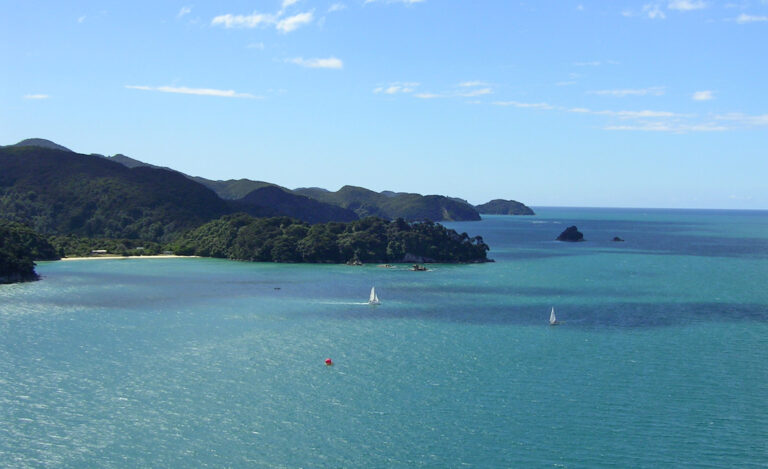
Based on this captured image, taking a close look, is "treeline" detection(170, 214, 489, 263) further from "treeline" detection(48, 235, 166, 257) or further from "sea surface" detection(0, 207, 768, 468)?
"sea surface" detection(0, 207, 768, 468)

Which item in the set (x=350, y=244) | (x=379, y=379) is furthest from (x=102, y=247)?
(x=379, y=379)

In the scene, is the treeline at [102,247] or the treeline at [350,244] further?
the treeline at [102,247]

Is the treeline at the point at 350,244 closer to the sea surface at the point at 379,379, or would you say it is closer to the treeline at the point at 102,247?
the treeline at the point at 102,247

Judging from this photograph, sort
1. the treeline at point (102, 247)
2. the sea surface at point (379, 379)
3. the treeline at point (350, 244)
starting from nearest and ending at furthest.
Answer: the sea surface at point (379, 379) < the treeline at point (350, 244) < the treeline at point (102, 247)

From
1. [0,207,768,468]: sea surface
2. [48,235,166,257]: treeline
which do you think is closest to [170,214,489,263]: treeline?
[48,235,166,257]: treeline

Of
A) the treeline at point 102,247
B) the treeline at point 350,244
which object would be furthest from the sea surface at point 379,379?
the treeline at point 102,247

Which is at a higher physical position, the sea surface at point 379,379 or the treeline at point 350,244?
the treeline at point 350,244

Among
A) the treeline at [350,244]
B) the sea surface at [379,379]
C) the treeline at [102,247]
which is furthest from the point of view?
the treeline at [102,247]
